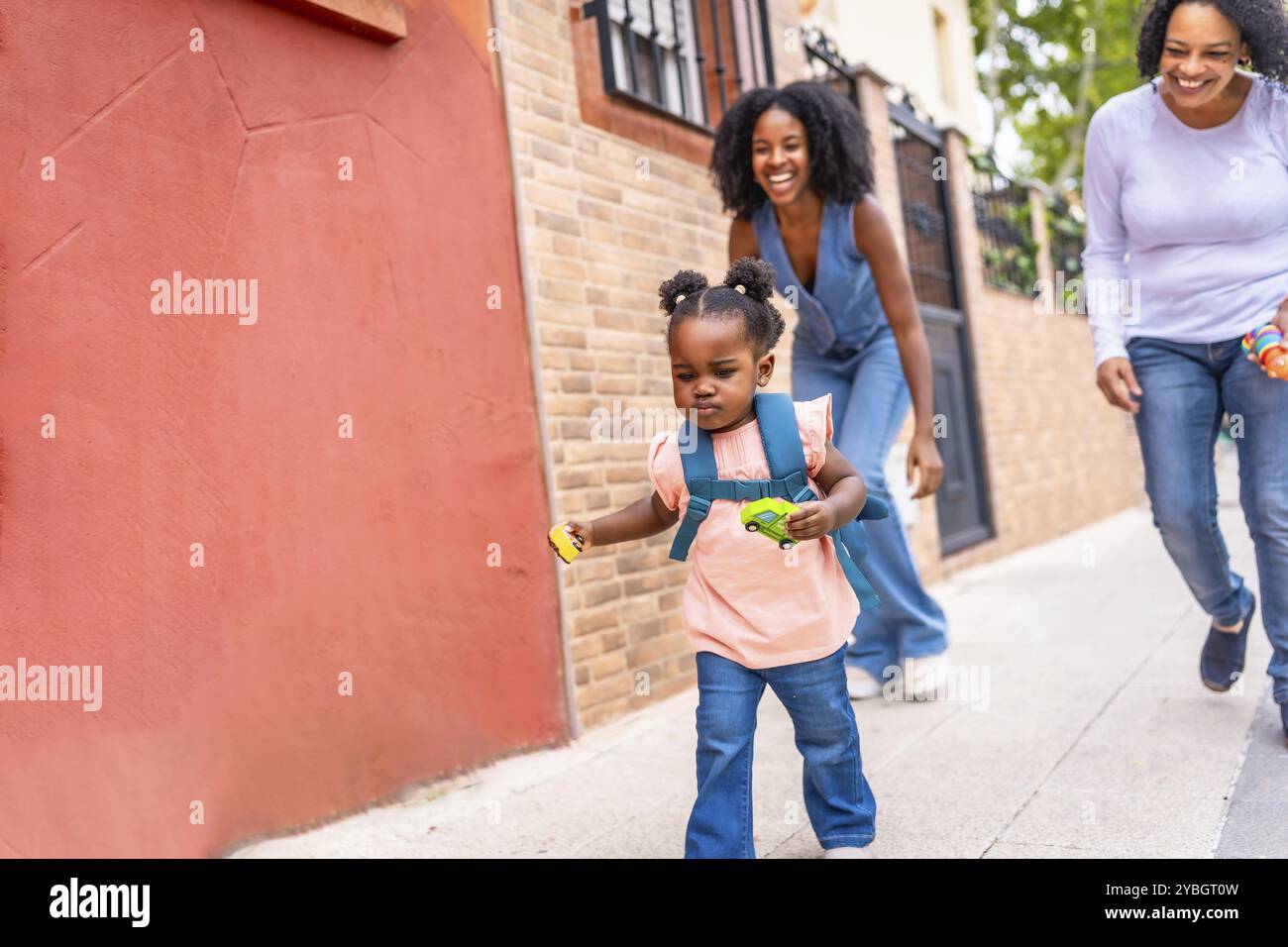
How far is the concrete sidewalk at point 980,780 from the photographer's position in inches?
109

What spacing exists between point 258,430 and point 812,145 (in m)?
2.00

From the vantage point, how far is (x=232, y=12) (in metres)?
3.08

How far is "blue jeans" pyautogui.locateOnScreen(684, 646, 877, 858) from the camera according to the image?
2.47m

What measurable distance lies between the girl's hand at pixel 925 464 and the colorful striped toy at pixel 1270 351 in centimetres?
90

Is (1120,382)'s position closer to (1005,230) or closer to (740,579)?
(740,579)

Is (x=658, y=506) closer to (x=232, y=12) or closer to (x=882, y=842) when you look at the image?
(x=882, y=842)

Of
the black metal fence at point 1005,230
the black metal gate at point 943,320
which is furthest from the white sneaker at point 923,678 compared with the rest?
the black metal fence at point 1005,230

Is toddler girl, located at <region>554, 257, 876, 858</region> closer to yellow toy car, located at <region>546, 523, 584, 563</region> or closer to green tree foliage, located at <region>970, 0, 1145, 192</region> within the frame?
yellow toy car, located at <region>546, 523, 584, 563</region>

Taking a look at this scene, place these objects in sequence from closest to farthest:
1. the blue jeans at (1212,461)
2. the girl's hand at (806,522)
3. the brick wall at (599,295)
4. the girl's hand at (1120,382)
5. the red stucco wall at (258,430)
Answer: the girl's hand at (806,522) → the red stucco wall at (258,430) → the blue jeans at (1212,461) → the girl's hand at (1120,382) → the brick wall at (599,295)

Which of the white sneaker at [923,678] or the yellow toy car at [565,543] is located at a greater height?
the yellow toy car at [565,543]

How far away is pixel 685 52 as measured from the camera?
17.7 ft

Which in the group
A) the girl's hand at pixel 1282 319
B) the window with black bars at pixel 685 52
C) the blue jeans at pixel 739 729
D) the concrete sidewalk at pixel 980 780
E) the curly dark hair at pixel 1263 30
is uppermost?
the window with black bars at pixel 685 52

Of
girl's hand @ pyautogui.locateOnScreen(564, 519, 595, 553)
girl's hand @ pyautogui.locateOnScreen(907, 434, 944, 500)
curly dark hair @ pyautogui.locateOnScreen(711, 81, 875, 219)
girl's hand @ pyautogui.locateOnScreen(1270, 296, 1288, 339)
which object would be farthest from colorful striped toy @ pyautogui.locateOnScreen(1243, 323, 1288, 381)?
girl's hand @ pyautogui.locateOnScreen(564, 519, 595, 553)

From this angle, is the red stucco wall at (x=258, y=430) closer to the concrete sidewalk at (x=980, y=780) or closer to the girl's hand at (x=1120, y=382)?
the concrete sidewalk at (x=980, y=780)
